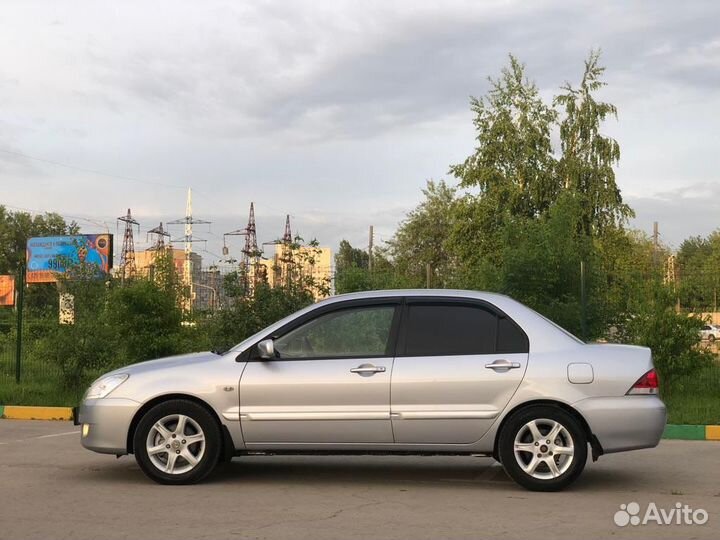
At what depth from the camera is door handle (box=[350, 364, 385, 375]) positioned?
24.3 feet

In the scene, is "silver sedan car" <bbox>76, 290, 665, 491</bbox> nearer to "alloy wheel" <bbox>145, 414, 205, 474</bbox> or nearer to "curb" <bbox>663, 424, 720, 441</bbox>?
"alloy wheel" <bbox>145, 414, 205, 474</bbox>

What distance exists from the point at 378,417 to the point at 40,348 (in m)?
10.1

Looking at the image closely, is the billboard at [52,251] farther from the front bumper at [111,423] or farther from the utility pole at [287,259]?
the front bumper at [111,423]

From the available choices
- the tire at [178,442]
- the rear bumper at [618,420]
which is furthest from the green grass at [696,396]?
the tire at [178,442]

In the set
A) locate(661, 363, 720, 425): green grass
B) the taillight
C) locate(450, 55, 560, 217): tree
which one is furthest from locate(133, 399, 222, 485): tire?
locate(450, 55, 560, 217): tree

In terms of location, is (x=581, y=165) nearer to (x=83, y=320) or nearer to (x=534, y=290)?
(x=534, y=290)

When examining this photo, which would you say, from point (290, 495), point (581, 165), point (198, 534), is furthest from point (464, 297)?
point (581, 165)

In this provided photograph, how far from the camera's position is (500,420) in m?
7.32

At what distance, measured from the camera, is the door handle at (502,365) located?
7.35m

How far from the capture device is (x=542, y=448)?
729 cm

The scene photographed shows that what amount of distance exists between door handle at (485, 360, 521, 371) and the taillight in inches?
35.0

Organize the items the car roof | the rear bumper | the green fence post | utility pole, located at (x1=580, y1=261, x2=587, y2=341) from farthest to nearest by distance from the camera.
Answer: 1. the green fence post
2. utility pole, located at (x1=580, y1=261, x2=587, y2=341)
3. the car roof
4. the rear bumper

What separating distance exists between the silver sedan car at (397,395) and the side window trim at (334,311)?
1cm

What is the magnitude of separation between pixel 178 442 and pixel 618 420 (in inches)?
135
